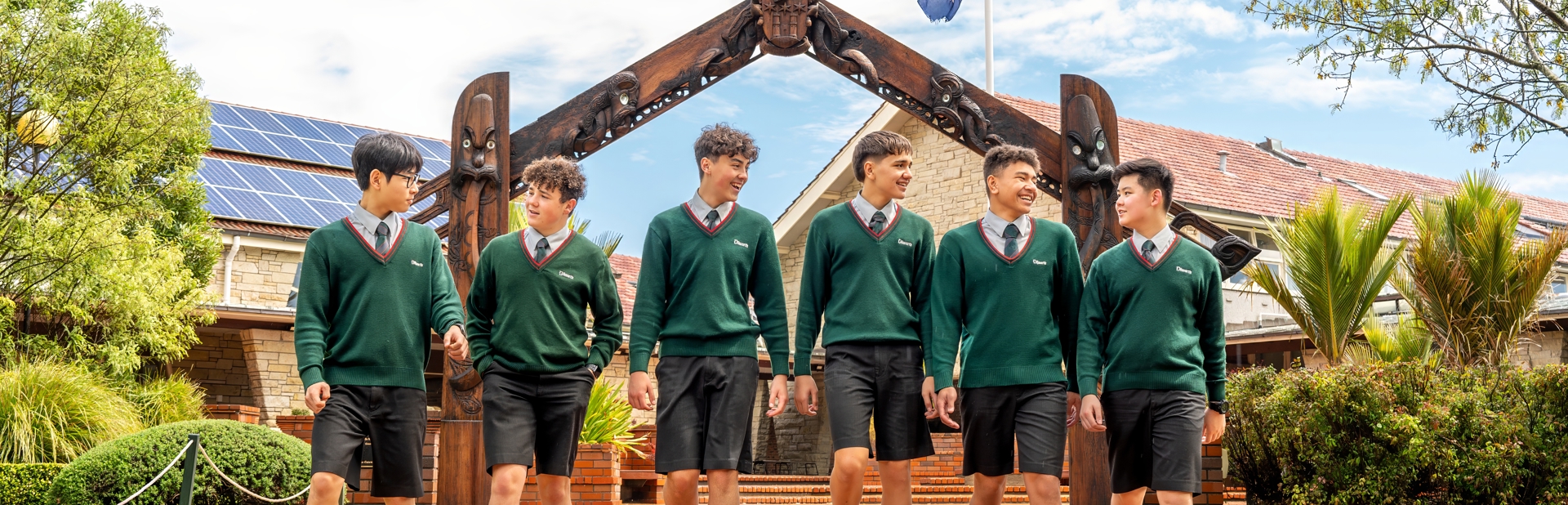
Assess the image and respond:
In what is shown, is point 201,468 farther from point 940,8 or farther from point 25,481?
point 940,8

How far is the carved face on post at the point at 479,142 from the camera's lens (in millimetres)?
6777

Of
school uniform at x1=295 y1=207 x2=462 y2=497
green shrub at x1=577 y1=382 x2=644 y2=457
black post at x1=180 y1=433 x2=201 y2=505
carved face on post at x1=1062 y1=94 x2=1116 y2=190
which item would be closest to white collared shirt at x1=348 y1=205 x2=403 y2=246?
school uniform at x1=295 y1=207 x2=462 y2=497

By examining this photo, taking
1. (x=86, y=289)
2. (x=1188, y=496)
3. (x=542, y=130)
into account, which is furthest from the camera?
(x=86, y=289)

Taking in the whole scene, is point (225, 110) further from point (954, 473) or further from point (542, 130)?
point (542, 130)

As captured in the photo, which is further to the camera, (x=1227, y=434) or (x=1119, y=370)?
(x=1227, y=434)

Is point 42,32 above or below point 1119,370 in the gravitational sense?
above

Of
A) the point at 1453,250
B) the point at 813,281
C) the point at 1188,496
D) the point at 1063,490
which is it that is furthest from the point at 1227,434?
the point at 813,281

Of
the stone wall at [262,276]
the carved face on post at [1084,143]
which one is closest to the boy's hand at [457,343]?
the carved face on post at [1084,143]

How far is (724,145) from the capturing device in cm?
509

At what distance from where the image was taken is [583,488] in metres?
9.28

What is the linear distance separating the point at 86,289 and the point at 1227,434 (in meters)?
10.8

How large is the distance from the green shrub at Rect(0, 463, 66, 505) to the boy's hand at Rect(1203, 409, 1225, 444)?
8642mm

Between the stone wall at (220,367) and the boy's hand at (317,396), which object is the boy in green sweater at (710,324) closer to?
the boy's hand at (317,396)

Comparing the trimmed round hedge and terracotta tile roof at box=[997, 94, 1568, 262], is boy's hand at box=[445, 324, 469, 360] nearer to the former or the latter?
the trimmed round hedge
